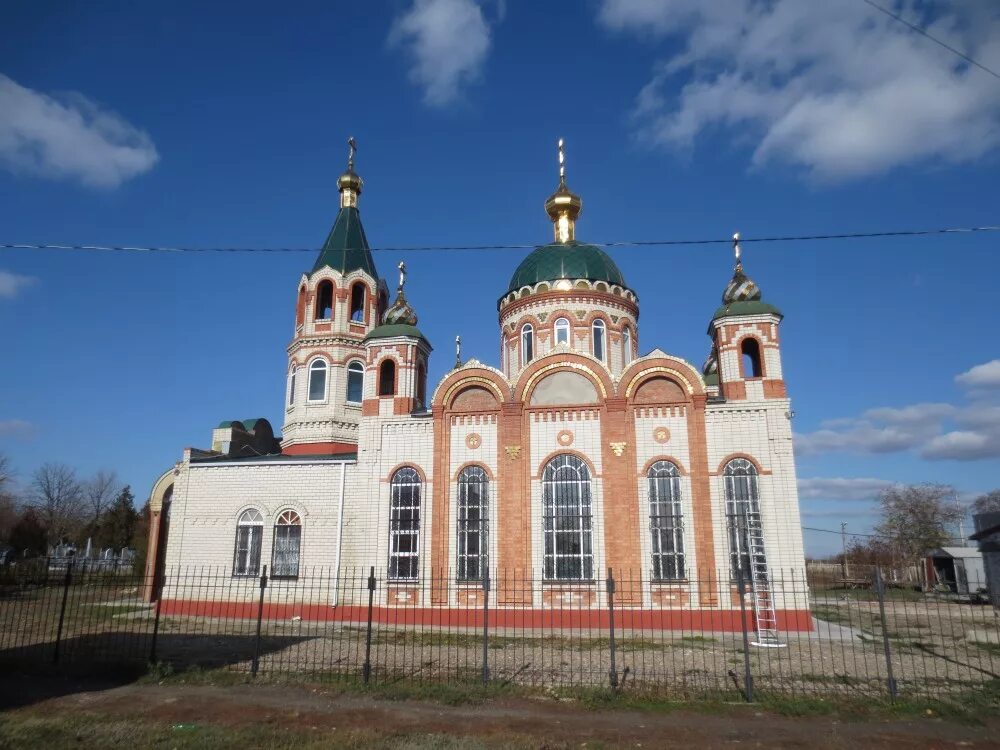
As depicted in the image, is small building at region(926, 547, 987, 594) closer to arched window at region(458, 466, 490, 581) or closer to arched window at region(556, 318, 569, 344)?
arched window at region(556, 318, 569, 344)

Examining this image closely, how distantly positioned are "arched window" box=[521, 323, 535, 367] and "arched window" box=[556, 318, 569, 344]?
104 centimetres

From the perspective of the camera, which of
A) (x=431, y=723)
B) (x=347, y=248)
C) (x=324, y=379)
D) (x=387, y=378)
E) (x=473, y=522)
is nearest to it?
(x=431, y=723)

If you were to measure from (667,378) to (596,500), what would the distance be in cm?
453

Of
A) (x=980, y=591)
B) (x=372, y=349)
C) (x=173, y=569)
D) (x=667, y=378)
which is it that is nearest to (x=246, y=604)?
(x=173, y=569)

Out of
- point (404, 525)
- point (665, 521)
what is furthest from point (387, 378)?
point (665, 521)

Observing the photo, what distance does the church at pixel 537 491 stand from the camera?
19.7m

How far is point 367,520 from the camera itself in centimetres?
2162

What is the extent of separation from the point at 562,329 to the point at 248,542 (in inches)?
548

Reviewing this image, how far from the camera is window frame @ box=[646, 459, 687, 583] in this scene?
19703 millimetres

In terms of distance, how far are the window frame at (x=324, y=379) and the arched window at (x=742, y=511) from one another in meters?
15.4

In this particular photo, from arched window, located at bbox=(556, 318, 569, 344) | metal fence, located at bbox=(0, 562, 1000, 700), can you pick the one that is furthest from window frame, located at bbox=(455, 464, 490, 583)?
arched window, located at bbox=(556, 318, 569, 344)

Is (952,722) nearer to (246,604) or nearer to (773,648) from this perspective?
(773,648)

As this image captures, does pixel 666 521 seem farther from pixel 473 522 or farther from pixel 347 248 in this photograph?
pixel 347 248

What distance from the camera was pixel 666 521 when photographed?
794 inches
